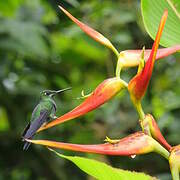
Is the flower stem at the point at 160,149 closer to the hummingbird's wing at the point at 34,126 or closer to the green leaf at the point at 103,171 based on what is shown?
the green leaf at the point at 103,171

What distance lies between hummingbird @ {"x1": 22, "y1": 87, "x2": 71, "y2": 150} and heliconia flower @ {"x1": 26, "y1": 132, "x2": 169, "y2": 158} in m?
0.17

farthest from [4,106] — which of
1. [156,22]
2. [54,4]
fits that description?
[156,22]

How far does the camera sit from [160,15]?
3.65 ft

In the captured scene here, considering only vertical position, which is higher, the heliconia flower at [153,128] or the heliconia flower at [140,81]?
the heliconia flower at [140,81]

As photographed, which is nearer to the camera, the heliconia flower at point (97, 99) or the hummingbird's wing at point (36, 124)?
the heliconia flower at point (97, 99)

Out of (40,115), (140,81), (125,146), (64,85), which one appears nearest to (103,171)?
(125,146)

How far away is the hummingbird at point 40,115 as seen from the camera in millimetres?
1057

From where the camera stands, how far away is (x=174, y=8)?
1.12 metres

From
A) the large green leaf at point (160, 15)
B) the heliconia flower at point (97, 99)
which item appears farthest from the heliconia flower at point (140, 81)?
the large green leaf at point (160, 15)

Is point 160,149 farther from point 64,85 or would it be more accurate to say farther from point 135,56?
point 64,85

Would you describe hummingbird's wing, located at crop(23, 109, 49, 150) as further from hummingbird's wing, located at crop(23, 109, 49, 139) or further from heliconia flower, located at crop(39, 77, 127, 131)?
heliconia flower, located at crop(39, 77, 127, 131)

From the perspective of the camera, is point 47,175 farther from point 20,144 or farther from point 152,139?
point 152,139

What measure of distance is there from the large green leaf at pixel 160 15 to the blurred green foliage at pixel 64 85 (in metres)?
1.16

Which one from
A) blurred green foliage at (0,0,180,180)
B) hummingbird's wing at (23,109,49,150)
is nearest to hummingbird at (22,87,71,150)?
hummingbird's wing at (23,109,49,150)
